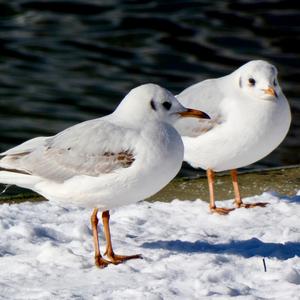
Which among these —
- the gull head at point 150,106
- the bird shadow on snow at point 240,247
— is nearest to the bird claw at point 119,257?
the bird shadow on snow at point 240,247

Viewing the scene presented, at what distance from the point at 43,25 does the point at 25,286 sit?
9.89m

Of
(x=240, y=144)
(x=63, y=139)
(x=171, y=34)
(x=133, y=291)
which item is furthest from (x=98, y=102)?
(x=133, y=291)

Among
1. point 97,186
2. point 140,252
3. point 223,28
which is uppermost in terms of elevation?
point 97,186

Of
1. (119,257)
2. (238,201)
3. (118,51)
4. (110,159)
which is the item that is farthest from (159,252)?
(118,51)

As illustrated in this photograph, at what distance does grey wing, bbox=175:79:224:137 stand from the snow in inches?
20.4

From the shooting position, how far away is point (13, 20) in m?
15.5

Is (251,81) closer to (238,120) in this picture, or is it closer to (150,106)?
(238,120)

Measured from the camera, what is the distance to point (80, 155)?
620 cm

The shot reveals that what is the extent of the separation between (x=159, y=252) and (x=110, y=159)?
64 centimetres

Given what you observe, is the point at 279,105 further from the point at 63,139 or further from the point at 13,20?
the point at 13,20

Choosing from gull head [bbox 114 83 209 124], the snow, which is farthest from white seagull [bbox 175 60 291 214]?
gull head [bbox 114 83 209 124]

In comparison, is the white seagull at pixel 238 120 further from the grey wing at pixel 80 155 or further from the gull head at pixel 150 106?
the grey wing at pixel 80 155

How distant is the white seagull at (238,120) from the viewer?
23.7 ft

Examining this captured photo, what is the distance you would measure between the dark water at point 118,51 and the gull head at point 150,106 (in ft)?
14.7
